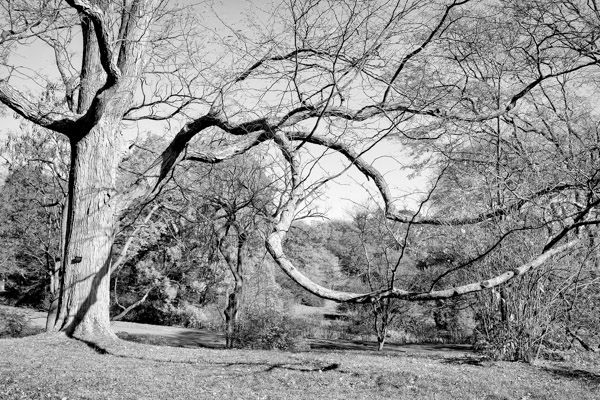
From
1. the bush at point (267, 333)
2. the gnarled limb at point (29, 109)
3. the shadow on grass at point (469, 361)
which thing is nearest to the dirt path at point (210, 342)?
the bush at point (267, 333)

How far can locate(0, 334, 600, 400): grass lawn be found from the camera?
5238 mm

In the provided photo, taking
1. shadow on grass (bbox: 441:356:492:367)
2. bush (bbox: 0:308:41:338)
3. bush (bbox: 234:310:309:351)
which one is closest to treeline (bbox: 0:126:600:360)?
bush (bbox: 234:310:309:351)

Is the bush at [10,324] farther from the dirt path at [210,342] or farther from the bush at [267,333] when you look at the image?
the bush at [267,333]

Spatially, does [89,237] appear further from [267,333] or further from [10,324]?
[10,324]

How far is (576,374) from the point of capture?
7.73 meters

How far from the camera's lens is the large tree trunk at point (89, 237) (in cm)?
784

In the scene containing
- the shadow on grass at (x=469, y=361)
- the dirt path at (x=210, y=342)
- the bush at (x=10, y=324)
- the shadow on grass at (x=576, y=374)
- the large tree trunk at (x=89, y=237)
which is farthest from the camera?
the dirt path at (x=210, y=342)

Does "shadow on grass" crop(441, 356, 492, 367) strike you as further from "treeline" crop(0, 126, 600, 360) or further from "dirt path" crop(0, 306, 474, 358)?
"dirt path" crop(0, 306, 474, 358)

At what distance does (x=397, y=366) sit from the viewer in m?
7.38

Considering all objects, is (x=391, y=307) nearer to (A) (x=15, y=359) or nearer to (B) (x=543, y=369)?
(B) (x=543, y=369)

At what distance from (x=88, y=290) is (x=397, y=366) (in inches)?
203

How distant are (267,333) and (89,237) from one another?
6120 mm

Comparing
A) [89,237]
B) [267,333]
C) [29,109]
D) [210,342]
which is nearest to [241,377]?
[89,237]

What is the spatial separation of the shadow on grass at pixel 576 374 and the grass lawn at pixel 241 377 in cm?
2
